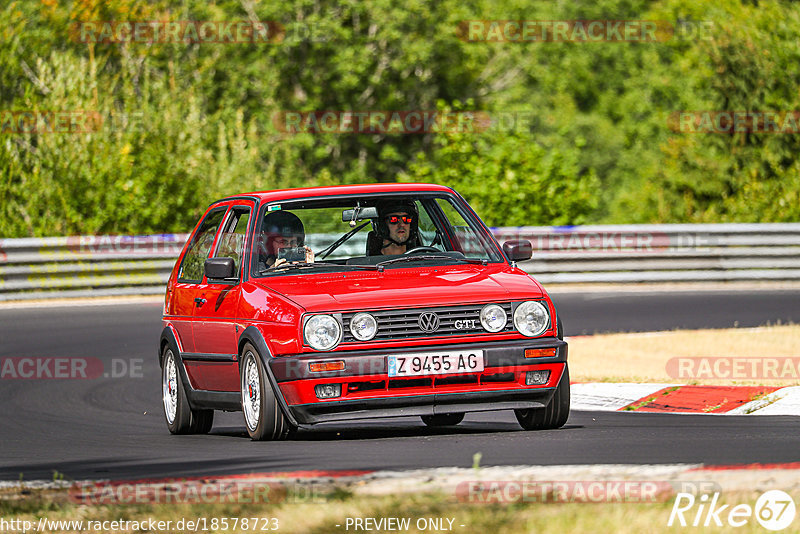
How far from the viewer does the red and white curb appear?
36.0 feet

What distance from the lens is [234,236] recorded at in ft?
34.8

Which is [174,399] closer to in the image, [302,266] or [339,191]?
[302,266]

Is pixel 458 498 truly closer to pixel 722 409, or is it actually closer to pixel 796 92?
pixel 722 409

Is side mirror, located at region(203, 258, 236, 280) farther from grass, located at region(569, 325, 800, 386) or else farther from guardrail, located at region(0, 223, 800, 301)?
guardrail, located at region(0, 223, 800, 301)

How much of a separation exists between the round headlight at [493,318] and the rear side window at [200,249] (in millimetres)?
2672

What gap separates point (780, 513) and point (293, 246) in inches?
193

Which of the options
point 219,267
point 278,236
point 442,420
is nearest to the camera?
point 219,267

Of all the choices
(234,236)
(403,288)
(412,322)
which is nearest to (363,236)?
(234,236)

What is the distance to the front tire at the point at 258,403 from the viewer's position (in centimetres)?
909

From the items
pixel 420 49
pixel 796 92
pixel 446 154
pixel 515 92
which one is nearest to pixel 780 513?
pixel 446 154

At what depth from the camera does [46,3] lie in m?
38.3

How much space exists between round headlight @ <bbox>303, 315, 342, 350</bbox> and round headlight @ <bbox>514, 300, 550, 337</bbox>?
1081 millimetres

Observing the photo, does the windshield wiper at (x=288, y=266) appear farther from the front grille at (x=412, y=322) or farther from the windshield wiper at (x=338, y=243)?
the front grille at (x=412, y=322)

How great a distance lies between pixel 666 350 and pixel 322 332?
6.66m
